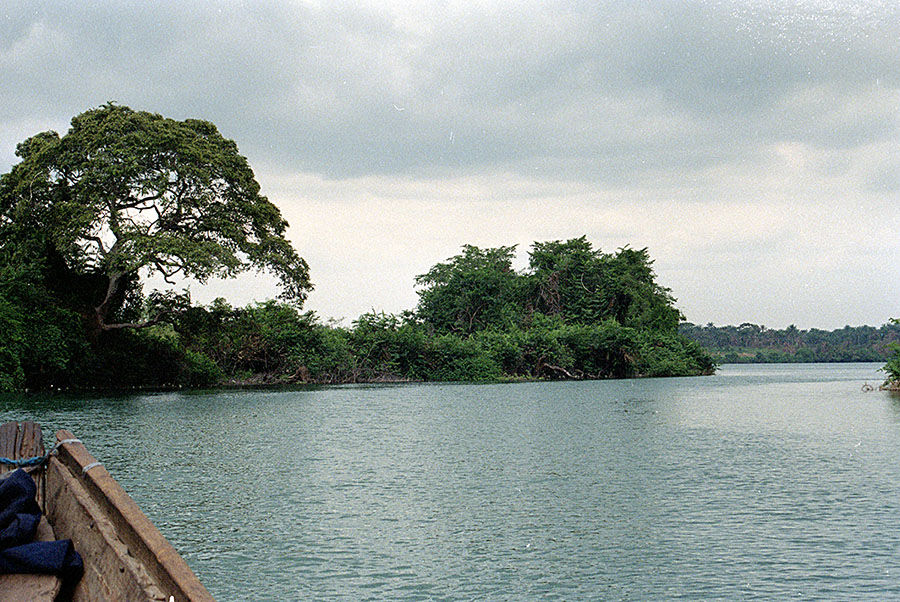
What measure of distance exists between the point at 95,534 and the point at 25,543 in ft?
1.06

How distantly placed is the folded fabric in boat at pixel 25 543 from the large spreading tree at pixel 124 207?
25.2 meters

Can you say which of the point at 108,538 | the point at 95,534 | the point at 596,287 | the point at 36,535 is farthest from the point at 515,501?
the point at 596,287

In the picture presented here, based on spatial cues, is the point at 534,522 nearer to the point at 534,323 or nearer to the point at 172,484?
the point at 172,484

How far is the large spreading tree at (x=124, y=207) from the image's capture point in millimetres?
28016

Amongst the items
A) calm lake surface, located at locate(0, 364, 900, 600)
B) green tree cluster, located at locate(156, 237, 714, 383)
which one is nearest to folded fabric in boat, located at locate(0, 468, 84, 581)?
calm lake surface, located at locate(0, 364, 900, 600)

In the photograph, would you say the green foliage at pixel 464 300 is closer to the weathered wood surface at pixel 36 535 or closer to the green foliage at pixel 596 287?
the green foliage at pixel 596 287

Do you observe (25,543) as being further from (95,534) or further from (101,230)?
(101,230)

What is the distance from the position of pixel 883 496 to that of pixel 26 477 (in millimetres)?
9992

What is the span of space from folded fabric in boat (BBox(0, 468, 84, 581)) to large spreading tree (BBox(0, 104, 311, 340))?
25.2 metres

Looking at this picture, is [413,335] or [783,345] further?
[783,345]

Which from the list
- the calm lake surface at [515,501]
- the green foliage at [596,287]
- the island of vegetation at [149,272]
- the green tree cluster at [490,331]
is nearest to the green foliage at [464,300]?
the green tree cluster at [490,331]

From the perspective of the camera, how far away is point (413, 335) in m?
43.9

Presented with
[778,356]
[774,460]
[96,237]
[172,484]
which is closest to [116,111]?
[96,237]

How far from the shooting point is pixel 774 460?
13.6 meters
